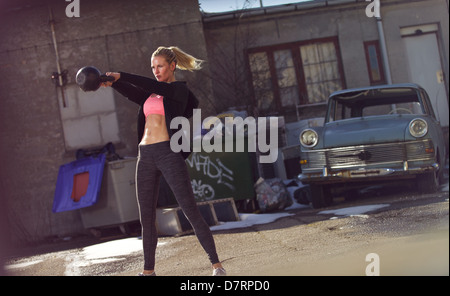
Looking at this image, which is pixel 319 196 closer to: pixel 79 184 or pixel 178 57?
pixel 79 184

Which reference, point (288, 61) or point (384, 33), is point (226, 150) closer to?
point (288, 61)

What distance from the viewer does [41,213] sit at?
9539 millimetres

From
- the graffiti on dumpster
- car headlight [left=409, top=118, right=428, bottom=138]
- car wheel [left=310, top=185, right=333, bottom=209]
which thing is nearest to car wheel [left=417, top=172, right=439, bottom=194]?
car headlight [left=409, top=118, right=428, bottom=138]

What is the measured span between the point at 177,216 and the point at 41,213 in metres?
3.54

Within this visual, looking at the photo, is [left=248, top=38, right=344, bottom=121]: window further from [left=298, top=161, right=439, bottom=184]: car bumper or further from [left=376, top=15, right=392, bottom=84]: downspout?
[left=298, top=161, right=439, bottom=184]: car bumper

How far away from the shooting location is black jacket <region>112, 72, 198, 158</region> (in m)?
3.33

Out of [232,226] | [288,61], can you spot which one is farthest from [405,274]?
[288,61]

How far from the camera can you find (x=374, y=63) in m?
10.8

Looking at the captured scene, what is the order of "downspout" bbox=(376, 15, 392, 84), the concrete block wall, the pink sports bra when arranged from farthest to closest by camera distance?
"downspout" bbox=(376, 15, 392, 84) < the concrete block wall < the pink sports bra

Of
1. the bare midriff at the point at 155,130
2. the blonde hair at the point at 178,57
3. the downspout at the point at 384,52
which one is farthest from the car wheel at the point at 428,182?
the bare midriff at the point at 155,130

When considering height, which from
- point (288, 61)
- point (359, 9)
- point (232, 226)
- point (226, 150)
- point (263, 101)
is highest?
point (359, 9)

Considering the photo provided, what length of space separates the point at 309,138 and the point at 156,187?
3.78m

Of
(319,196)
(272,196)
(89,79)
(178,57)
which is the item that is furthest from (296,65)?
(89,79)

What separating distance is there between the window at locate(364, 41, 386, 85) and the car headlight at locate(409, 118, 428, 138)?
14.0ft
